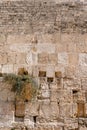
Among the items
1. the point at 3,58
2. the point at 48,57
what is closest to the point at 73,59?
the point at 48,57

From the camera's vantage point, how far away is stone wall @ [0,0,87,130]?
6.82 metres

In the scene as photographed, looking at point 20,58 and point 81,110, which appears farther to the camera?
point 20,58

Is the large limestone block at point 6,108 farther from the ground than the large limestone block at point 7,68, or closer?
closer

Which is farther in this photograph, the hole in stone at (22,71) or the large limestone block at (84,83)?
the hole in stone at (22,71)

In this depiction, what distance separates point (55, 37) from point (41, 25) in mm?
422

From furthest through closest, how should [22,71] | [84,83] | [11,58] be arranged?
1. [11,58]
2. [22,71]
3. [84,83]

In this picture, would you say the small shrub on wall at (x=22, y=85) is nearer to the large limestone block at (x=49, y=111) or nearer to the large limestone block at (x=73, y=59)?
the large limestone block at (x=49, y=111)

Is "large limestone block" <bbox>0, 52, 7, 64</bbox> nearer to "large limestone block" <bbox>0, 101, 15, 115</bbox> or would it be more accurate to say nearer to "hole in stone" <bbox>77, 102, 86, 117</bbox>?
"large limestone block" <bbox>0, 101, 15, 115</bbox>

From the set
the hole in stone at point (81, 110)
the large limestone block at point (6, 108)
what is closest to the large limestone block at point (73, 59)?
the hole in stone at point (81, 110)

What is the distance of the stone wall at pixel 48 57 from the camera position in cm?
682

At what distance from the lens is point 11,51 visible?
286 inches

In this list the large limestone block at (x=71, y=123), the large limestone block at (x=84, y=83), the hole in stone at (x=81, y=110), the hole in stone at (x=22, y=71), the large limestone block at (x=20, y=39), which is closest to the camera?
the large limestone block at (x=71, y=123)

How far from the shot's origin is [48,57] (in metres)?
7.20

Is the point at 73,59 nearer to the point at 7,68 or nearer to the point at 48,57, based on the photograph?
the point at 48,57
